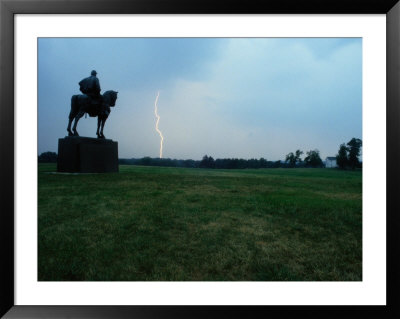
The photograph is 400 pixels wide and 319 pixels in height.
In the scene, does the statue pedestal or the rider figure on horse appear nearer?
the rider figure on horse

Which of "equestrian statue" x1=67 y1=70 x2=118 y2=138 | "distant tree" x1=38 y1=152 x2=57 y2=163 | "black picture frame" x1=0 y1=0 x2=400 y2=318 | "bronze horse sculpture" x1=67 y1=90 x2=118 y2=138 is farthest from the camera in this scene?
"bronze horse sculpture" x1=67 y1=90 x2=118 y2=138

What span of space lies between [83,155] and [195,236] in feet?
16.5

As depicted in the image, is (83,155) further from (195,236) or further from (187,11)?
(187,11)

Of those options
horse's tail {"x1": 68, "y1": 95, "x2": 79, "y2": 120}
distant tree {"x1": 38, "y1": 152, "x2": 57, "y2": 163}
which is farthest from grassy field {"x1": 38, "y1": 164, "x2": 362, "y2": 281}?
horse's tail {"x1": 68, "y1": 95, "x2": 79, "y2": 120}

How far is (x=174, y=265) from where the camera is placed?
1.84 metres

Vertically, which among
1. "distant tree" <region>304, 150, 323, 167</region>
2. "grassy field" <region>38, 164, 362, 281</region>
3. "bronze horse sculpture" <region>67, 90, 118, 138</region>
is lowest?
"grassy field" <region>38, 164, 362, 281</region>

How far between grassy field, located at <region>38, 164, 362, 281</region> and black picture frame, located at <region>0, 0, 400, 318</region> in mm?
231

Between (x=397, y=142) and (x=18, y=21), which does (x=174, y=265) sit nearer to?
(x=397, y=142)

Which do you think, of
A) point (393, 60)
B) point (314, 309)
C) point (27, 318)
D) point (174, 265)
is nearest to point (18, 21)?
point (27, 318)

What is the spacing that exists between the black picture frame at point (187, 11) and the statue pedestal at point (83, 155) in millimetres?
4758

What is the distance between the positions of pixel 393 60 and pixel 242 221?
2.19 meters

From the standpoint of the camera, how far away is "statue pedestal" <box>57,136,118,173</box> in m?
5.89

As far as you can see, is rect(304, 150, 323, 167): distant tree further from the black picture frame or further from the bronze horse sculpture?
the bronze horse sculpture

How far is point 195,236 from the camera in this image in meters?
2.35
